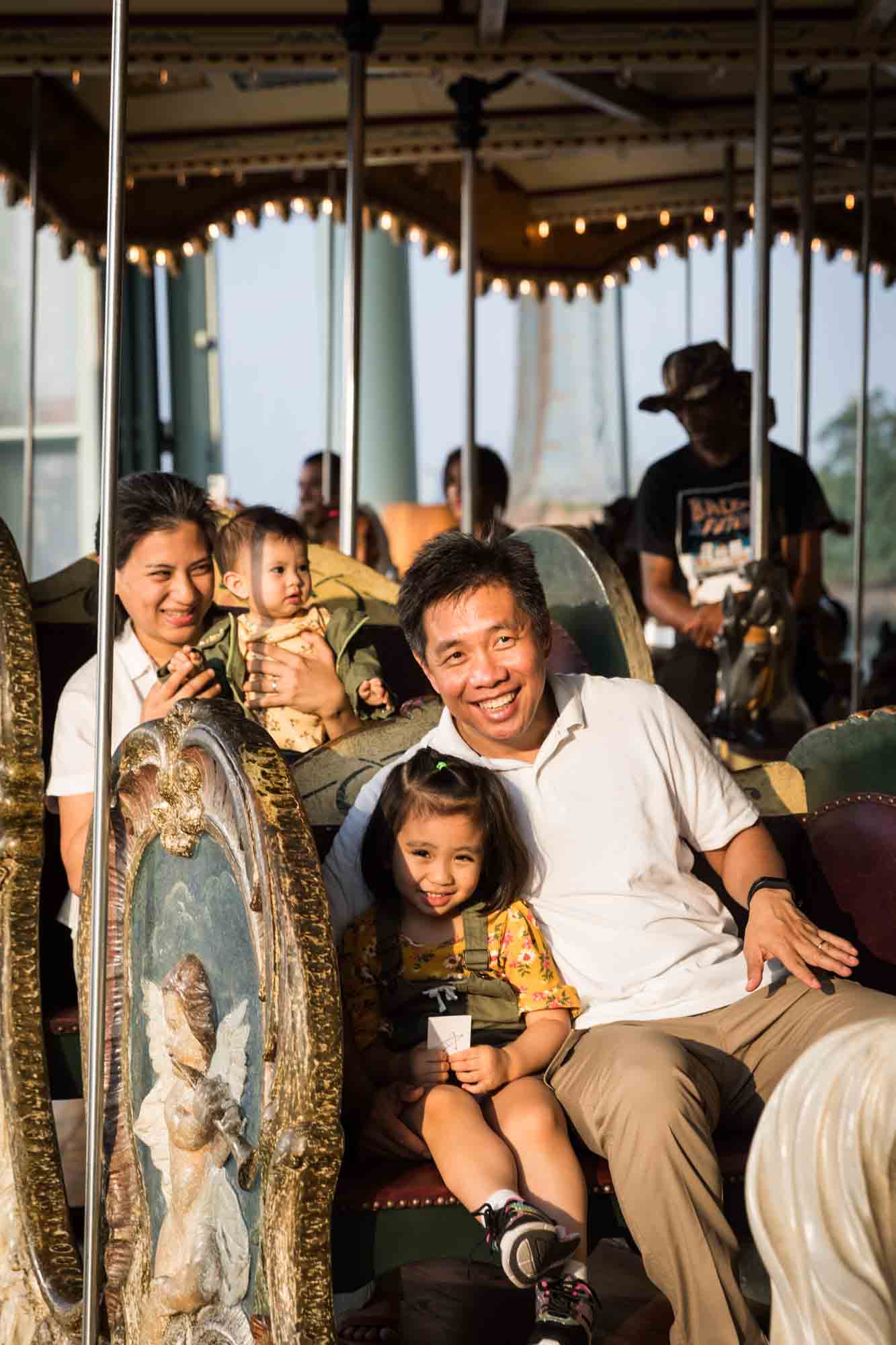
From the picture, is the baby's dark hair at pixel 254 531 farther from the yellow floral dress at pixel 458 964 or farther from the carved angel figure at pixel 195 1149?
the carved angel figure at pixel 195 1149

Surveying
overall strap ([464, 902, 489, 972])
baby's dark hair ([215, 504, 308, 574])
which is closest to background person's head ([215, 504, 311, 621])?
baby's dark hair ([215, 504, 308, 574])

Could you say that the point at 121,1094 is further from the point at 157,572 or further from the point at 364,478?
the point at 364,478

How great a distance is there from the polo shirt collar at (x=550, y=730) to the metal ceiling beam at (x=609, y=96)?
2.69 m

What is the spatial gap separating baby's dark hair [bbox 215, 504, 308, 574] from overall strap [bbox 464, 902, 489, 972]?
3.28 feet

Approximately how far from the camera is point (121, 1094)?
2.37 metres

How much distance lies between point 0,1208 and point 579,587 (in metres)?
1.64

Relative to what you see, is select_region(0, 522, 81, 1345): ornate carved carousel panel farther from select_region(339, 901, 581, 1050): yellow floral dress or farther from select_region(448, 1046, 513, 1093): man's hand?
select_region(448, 1046, 513, 1093): man's hand

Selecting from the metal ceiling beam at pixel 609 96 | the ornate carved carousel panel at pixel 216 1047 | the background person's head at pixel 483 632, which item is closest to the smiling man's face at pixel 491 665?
the background person's head at pixel 483 632

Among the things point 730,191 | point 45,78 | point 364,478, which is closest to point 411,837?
point 45,78

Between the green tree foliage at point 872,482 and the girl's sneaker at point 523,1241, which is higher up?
the green tree foliage at point 872,482

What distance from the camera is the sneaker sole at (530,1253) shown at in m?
1.99

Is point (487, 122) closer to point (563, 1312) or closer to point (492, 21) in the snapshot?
point (492, 21)

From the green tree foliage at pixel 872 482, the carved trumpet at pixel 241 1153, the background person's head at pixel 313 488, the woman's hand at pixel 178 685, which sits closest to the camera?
the carved trumpet at pixel 241 1153

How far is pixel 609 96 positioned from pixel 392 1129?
383 cm
